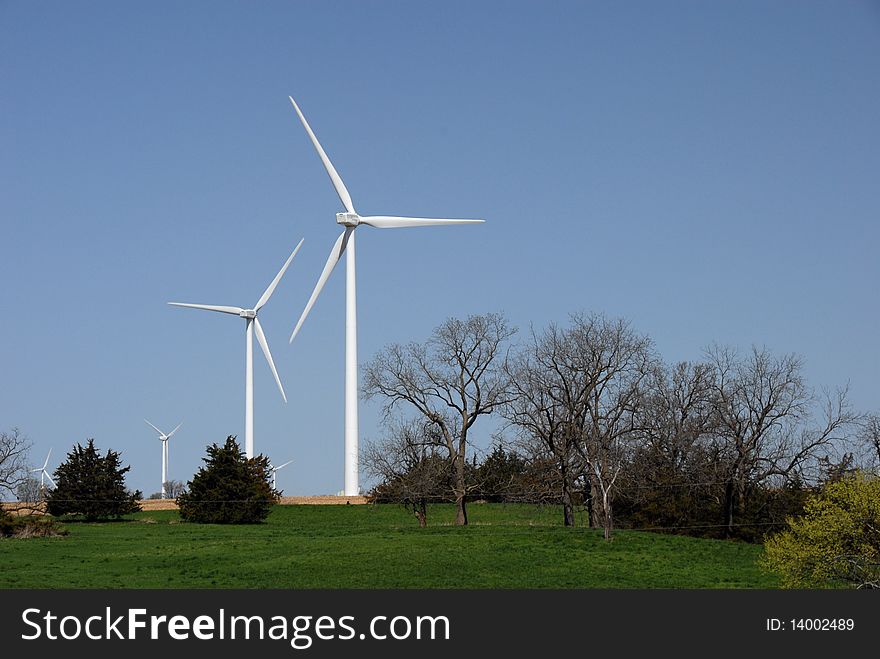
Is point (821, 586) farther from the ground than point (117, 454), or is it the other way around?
point (117, 454)

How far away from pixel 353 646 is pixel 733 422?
43.2m

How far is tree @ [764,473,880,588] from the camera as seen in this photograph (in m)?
31.5

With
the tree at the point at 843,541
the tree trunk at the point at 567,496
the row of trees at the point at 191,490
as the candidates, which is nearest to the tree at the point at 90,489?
the row of trees at the point at 191,490

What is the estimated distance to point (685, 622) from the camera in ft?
89.2

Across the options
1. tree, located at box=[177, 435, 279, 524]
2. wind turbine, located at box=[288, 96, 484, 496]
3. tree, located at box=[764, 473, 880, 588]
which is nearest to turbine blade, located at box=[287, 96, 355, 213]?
wind turbine, located at box=[288, 96, 484, 496]

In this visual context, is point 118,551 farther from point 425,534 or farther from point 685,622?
point 685,622

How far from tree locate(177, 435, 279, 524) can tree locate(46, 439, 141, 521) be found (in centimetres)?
408

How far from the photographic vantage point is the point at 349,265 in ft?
249

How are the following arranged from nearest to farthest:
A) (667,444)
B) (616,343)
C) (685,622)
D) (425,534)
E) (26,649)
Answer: (26,649)
(685,622)
(425,534)
(616,343)
(667,444)

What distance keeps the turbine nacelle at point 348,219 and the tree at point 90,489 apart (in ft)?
70.8

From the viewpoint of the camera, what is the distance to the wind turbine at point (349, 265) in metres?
74.1

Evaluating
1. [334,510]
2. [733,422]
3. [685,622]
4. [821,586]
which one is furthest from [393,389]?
[685,622]

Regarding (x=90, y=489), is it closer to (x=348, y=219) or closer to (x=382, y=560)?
(x=348, y=219)

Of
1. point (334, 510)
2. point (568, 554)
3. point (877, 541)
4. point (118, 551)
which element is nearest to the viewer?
point (877, 541)
